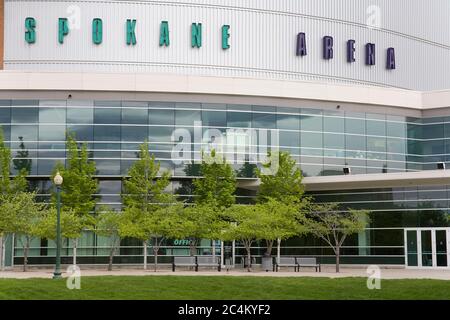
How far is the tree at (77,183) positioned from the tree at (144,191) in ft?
6.67

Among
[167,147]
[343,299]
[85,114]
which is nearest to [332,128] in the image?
[167,147]

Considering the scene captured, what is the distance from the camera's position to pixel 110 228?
46.0 m

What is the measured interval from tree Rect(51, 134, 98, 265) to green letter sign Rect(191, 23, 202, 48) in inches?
416

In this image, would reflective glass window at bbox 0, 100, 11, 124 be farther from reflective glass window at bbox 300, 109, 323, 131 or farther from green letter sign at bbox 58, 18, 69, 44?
reflective glass window at bbox 300, 109, 323, 131

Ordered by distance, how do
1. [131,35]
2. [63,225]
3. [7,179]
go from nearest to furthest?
1. [63,225]
2. [7,179]
3. [131,35]

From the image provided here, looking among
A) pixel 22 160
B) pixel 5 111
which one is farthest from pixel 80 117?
pixel 5 111

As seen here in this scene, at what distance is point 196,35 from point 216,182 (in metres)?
11.0

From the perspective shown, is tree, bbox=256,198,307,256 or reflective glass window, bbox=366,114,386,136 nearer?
tree, bbox=256,198,307,256

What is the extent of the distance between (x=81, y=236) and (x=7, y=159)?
6.15m

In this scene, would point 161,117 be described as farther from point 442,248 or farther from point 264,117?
point 442,248

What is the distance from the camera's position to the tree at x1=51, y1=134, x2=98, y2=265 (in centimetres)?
4888

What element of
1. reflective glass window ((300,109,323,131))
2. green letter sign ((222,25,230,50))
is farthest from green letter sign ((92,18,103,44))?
reflective glass window ((300,109,323,131))

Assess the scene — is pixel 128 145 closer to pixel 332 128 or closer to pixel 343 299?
pixel 332 128

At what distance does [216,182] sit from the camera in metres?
50.4
